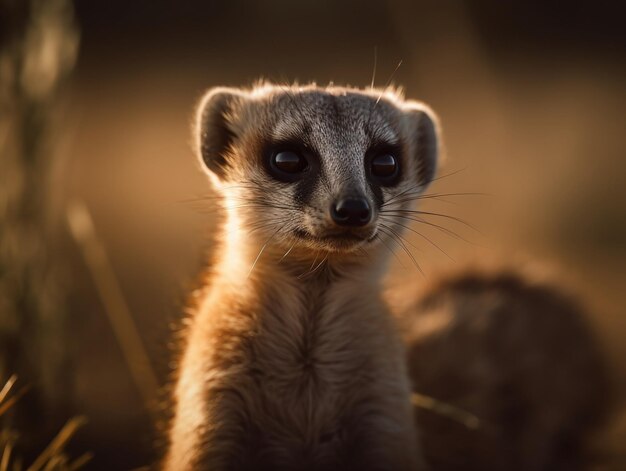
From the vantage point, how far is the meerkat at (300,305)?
223 centimetres

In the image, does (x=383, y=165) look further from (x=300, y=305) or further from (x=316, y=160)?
(x=300, y=305)

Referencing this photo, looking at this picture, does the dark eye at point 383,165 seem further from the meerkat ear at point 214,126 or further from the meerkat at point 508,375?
the meerkat at point 508,375

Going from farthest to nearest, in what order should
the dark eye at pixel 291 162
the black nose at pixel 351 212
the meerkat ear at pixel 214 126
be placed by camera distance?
the meerkat ear at pixel 214 126 → the dark eye at pixel 291 162 → the black nose at pixel 351 212

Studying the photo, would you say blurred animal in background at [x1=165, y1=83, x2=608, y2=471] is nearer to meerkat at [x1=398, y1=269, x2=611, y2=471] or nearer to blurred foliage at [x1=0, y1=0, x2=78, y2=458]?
meerkat at [x1=398, y1=269, x2=611, y2=471]

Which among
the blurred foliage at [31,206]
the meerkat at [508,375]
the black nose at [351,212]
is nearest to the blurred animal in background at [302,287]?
the black nose at [351,212]

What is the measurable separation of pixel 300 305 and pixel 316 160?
0.45 m

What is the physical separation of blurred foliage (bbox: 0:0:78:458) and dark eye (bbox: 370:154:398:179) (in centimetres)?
123

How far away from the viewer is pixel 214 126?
8.52 ft

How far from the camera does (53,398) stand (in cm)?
287

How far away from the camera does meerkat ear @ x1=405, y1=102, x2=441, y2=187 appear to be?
274 centimetres

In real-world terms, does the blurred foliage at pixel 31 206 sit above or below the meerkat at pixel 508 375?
above

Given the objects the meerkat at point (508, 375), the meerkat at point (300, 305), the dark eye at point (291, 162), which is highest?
the dark eye at point (291, 162)

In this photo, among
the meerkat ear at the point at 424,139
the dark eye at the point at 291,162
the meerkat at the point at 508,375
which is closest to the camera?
the dark eye at the point at 291,162

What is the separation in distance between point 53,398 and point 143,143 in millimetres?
4100
